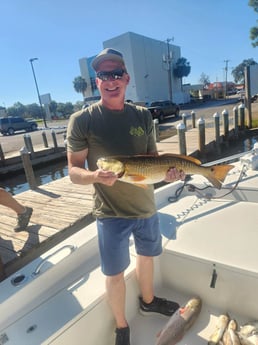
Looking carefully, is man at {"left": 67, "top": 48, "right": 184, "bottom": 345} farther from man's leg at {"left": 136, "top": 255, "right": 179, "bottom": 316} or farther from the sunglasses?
man's leg at {"left": 136, "top": 255, "right": 179, "bottom": 316}

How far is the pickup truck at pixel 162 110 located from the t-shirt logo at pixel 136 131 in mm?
22310

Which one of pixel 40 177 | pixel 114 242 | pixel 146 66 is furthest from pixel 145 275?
pixel 146 66

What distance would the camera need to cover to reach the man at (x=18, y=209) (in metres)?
3.81

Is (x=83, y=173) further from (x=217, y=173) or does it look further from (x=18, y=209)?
(x=18, y=209)

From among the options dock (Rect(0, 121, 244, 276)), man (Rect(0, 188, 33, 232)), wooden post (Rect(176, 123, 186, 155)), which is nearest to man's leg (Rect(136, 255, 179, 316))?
dock (Rect(0, 121, 244, 276))

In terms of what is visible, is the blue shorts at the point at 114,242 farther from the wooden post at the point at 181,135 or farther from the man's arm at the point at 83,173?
the wooden post at the point at 181,135

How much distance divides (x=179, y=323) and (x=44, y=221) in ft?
10.6

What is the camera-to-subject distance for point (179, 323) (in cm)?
204

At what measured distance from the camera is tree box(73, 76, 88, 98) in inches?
2247

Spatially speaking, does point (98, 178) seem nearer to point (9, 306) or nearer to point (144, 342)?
point (9, 306)

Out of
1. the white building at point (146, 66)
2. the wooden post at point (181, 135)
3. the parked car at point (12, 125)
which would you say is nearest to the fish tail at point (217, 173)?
A: the wooden post at point (181, 135)

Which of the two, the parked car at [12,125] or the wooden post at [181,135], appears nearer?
the wooden post at [181,135]

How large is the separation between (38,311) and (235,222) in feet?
6.20

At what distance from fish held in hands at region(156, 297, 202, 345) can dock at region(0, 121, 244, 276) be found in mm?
2306
